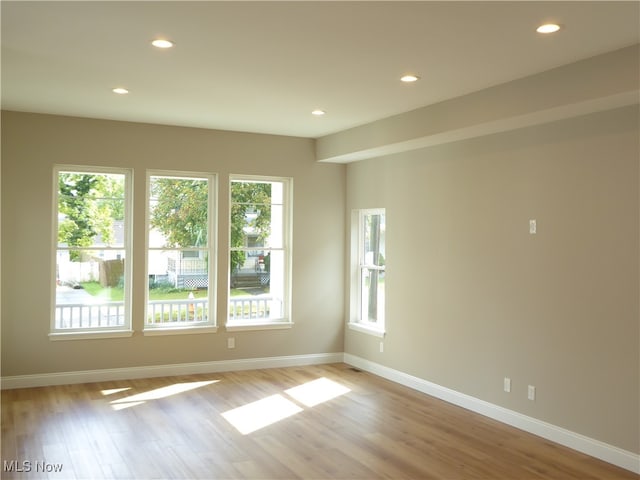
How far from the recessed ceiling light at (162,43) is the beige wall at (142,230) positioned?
287 centimetres

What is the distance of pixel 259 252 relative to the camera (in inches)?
292

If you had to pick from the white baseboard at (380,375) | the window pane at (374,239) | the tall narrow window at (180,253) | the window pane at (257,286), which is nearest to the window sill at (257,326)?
the window pane at (257,286)

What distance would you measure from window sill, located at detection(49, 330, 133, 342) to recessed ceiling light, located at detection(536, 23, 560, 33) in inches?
197

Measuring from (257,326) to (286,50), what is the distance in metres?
4.00

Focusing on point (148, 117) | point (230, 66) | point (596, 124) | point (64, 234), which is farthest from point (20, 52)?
point (596, 124)

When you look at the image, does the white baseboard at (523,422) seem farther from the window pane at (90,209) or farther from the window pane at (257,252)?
the window pane at (90,209)

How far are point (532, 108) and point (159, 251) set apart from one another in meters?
4.20

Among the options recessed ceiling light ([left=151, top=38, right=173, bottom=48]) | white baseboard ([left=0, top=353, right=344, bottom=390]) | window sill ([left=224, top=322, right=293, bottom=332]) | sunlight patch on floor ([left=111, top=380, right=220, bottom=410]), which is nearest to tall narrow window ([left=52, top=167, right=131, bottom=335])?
white baseboard ([left=0, top=353, right=344, bottom=390])

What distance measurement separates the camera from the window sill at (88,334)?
632cm

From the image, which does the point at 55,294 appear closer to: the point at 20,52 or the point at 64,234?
the point at 64,234

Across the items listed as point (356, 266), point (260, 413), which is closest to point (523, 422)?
point (260, 413)

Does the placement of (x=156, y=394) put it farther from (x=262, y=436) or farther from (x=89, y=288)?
(x=262, y=436)

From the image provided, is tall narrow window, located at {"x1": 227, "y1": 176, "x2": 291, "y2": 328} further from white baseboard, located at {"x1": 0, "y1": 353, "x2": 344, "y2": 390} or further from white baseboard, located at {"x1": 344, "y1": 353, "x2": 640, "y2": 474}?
white baseboard, located at {"x1": 344, "y1": 353, "x2": 640, "y2": 474}

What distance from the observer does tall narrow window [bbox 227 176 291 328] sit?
7258 millimetres
